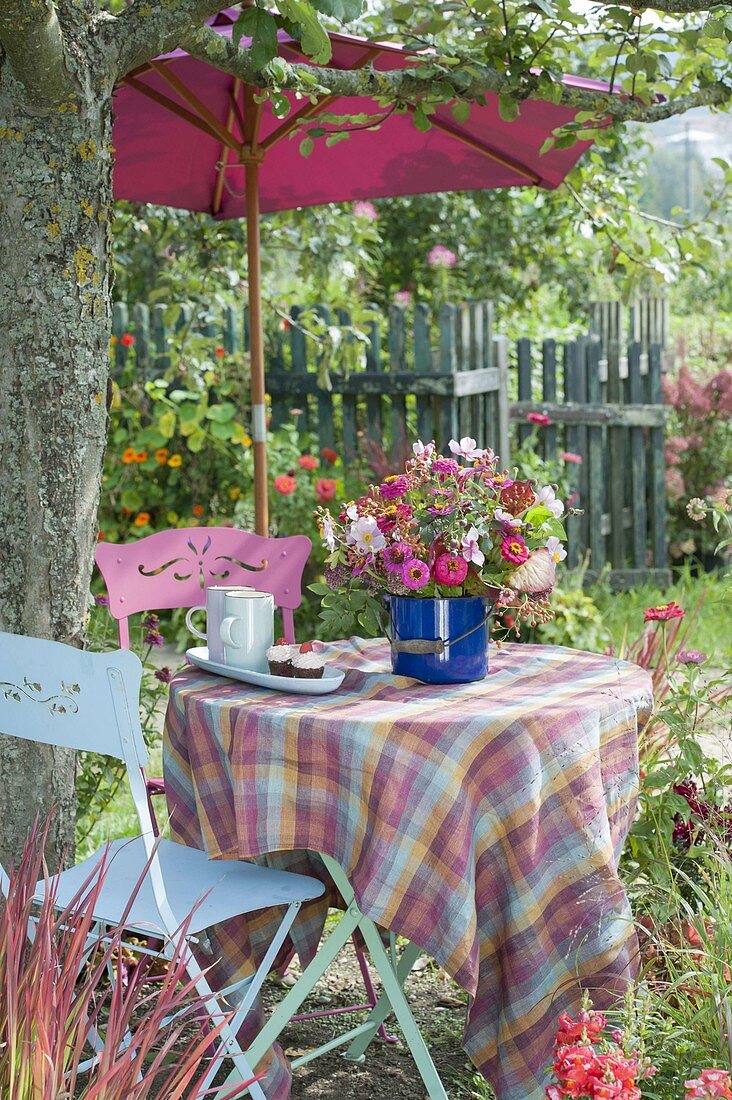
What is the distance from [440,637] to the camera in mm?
2443

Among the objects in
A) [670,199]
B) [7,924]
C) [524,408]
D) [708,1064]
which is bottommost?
[708,1064]

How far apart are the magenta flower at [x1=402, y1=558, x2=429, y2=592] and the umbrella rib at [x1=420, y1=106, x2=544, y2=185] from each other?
7.06 feet

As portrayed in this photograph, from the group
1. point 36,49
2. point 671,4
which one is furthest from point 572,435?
point 36,49

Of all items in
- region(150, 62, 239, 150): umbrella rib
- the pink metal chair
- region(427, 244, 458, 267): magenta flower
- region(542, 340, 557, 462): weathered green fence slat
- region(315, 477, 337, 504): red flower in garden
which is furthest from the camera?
region(427, 244, 458, 267): magenta flower

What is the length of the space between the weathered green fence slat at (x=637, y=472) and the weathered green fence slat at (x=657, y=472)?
0.07 metres

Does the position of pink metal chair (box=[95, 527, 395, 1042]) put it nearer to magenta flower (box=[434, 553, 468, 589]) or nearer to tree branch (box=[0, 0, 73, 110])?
magenta flower (box=[434, 553, 468, 589])

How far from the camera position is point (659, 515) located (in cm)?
744

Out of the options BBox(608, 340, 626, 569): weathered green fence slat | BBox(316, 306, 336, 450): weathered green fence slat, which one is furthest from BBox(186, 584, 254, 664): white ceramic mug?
BBox(608, 340, 626, 569): weathered green fence slat

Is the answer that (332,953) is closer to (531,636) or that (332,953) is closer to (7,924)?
(7,924)

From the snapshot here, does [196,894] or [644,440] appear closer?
[196,894]

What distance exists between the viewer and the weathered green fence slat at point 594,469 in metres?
7.20

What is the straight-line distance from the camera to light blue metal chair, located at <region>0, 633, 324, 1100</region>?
2059mm

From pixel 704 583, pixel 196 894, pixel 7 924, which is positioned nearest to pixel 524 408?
pixel 704 583

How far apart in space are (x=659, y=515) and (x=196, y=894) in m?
5.55
